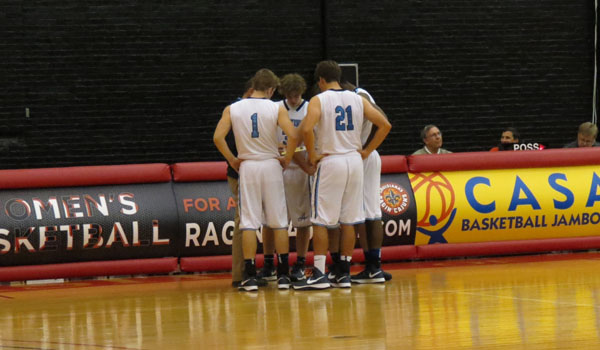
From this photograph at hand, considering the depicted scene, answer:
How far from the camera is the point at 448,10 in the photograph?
14.7 meters

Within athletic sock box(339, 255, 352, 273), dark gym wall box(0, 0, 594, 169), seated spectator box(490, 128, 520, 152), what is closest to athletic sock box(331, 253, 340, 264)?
athletic sock box(339, 255, 352, 273)

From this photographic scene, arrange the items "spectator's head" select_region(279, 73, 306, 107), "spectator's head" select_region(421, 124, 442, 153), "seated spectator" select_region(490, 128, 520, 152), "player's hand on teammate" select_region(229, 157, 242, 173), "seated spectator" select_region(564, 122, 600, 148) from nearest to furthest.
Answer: "player's hand on teammate" select_region(229, 157, 242, 173) → "spectator's head" select_region(279, 73, 306, 107) → "spectator's head" select_region(421, 124, 442, 153) → "seated spectator" select_region(564, 122, 600, 148) → "seated spectator" select_region(490, 128, 520, 152)

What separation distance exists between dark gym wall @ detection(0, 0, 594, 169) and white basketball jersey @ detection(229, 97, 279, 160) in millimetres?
5013

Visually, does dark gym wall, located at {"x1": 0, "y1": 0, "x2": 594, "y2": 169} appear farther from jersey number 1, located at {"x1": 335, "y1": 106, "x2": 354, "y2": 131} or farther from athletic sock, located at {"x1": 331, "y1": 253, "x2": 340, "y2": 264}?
jersey number 1, located at {"x1": 335, "y1": 106, "x2": 354, "y2": 131}

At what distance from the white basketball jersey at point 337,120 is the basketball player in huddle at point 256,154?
0.28m

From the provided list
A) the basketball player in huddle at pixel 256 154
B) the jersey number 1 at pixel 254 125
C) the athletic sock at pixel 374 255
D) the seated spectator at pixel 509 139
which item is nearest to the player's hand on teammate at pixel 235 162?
the basketball player in huddle at pixel 256 154

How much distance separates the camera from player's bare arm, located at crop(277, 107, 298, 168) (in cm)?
885

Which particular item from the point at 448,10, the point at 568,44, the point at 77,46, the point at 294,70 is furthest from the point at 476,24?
the point at 77,46

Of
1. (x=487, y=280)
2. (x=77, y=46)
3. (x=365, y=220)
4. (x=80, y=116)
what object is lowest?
(x=487, y=280)

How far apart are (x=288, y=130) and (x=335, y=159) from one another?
0.49m

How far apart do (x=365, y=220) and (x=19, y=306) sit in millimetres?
3208

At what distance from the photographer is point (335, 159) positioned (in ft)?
29.0

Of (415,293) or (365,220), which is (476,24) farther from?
(415,293)

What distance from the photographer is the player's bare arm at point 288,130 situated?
348 inches
